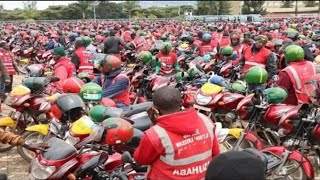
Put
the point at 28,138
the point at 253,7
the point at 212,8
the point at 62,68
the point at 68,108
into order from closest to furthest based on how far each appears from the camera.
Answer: the point at 68,108, the point at 28,138, the point at 62,68, the point at 212,8, the point at 253,7

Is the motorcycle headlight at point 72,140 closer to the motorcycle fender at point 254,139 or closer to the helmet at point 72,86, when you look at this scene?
the helmet at point 72,86

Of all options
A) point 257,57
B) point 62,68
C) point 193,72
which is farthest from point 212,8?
point 62,68

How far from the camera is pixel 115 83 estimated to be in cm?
606

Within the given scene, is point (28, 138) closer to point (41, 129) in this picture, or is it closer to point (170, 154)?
point (41, 129)

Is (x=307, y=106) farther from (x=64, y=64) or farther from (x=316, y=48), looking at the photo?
(x=316, y=48)

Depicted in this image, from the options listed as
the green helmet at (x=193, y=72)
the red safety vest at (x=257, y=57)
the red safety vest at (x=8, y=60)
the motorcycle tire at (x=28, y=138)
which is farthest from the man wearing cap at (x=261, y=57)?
the red safety vest at (x=8, y=60)

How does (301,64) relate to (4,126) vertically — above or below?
above

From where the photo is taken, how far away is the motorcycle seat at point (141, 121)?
471 centimetres

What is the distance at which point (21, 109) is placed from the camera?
624cm

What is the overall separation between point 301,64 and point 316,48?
20.3 feet

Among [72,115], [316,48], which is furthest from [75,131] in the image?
[316,48]

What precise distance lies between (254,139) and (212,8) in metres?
68.6

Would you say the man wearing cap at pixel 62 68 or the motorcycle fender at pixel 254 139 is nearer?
the motorcycle fender at pixel 254 139

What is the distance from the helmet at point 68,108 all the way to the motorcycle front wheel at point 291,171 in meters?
2.13
